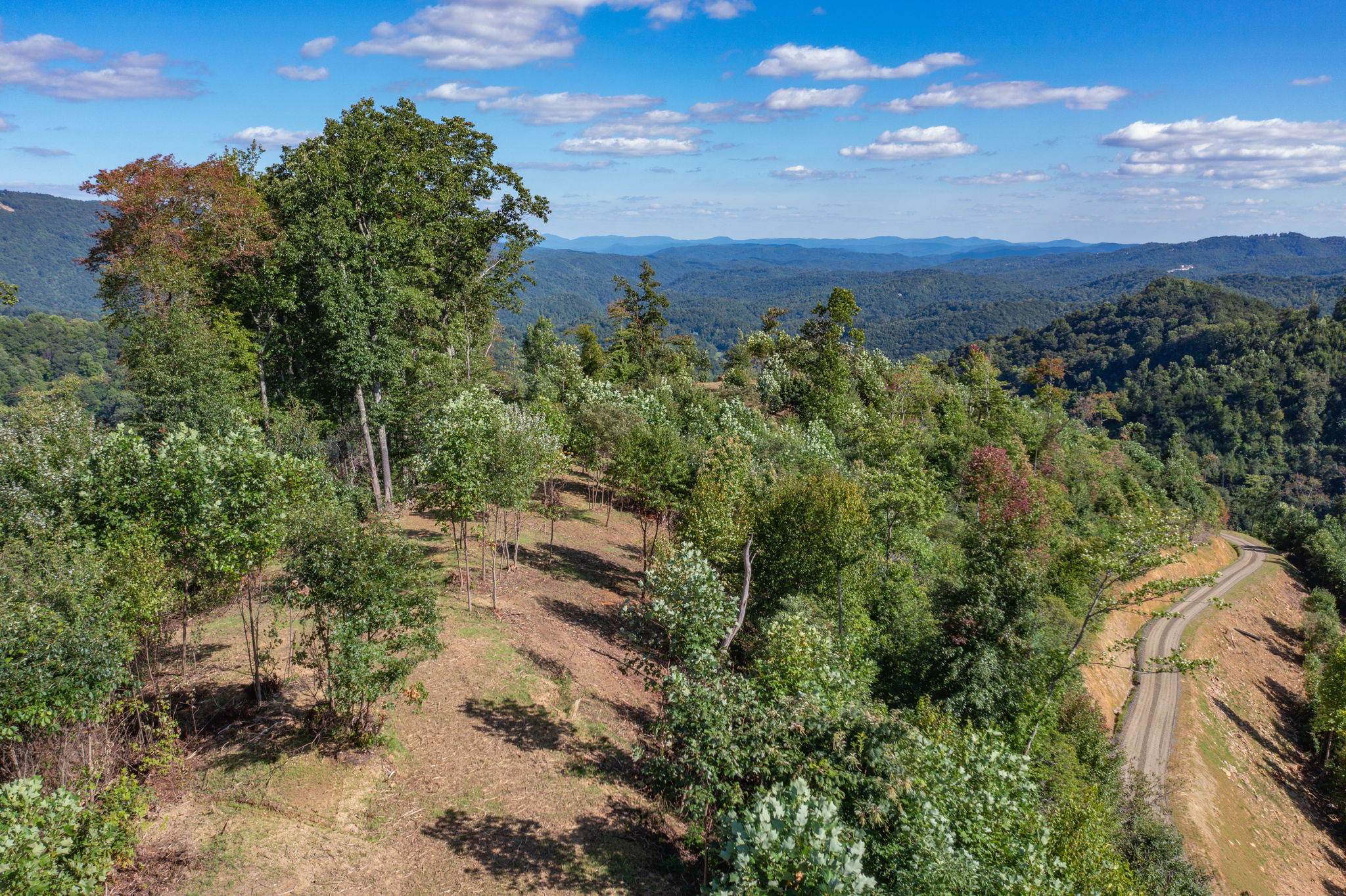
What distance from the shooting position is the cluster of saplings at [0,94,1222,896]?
946 cm

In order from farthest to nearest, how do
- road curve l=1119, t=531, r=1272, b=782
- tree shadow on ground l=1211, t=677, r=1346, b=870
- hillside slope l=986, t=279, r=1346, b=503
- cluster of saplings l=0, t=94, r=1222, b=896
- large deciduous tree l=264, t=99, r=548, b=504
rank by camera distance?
hillside slope l=986, t=279, r=1346, b=503 → road curve l=1119, t=531, r=1272, b=782 → tree shadow on ground l=1211, t=677, r=1346, b=870 → large deciduous tree l=264, t=99, r=548, b=504 → cluster of saplings l=0, t=94, r=1222, b=896

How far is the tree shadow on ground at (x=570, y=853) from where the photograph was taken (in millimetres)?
10969

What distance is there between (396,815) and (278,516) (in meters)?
6.08

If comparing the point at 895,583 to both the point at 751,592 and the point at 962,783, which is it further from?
the point at 962,783

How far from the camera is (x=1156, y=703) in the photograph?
133ft

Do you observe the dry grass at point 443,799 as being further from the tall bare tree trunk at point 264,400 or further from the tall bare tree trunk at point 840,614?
the tall bare tree trunk at point 264,400

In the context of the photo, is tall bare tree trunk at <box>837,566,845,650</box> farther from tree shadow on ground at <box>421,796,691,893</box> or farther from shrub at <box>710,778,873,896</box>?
shrub at <box>710,778,873,896</box>

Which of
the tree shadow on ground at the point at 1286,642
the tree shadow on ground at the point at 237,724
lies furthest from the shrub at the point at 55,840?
the tree shadow on ground at the point at 1286,642

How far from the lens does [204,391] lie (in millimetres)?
25344

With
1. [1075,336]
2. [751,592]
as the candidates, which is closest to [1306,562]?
[751,592]

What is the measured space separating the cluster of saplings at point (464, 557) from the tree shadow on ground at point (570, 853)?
36.4 inches

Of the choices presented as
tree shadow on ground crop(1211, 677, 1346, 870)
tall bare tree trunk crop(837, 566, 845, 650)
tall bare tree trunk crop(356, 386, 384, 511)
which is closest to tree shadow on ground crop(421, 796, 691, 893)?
tall bare tree trunk crop(837, 566, 845, 650)

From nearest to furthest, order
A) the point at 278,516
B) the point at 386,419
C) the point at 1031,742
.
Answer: the point at 278,516 < the point at 1031,742 < the point at 386,419

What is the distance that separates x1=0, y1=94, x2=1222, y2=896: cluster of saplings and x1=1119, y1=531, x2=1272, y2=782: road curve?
5.08 meters
